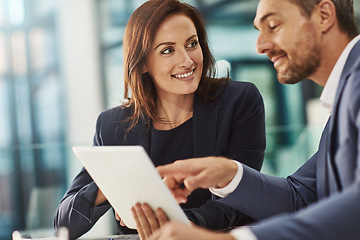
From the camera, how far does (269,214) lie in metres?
1.34

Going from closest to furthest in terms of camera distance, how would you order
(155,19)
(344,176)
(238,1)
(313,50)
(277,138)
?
(344,176) < (313,50) < (155,19) < (277,138) < (238,1)

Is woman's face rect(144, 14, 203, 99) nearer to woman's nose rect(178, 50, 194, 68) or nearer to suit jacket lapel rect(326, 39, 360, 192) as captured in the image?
woman's nose rect(178, 50, 194, 68)

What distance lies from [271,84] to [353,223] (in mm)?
4724

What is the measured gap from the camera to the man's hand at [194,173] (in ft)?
3.60

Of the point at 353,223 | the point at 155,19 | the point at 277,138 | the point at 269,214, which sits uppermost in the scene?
the point at 155,19

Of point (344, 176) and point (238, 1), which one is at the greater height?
point (238, 1)

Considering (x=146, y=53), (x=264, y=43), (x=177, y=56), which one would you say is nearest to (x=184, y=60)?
(x=177, y=56)

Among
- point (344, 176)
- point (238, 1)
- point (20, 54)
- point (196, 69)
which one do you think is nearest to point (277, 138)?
point (238, 1)

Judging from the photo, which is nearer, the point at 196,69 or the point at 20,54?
the point at 196,69

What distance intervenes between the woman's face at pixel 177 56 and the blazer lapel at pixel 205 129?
10cm

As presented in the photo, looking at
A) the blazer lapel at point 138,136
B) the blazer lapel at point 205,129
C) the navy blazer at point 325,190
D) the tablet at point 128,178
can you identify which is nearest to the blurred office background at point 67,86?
the blazer lapel at point 138,136

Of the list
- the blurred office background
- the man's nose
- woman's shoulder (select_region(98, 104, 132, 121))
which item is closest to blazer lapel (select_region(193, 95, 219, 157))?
woman's shoulder (select_region(98, 104, 132, 121))

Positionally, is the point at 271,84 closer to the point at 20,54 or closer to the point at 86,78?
the point at 86,78

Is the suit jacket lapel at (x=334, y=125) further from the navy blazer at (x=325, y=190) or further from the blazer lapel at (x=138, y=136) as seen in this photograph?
the blazer lapel at (x=138, y=136)
